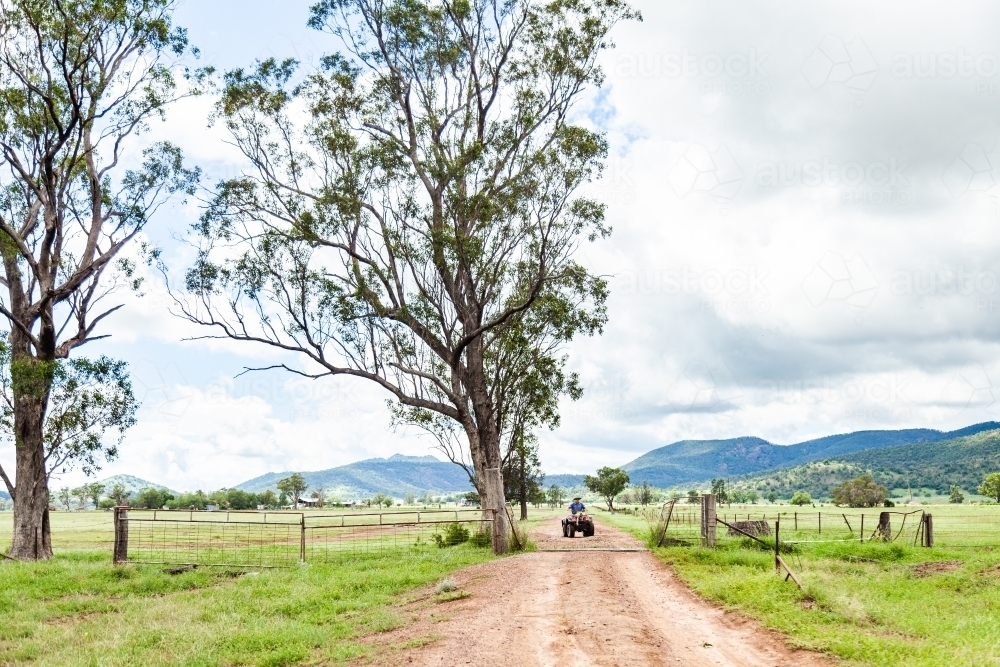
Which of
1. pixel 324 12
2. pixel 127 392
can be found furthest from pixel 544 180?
pixel 127 392

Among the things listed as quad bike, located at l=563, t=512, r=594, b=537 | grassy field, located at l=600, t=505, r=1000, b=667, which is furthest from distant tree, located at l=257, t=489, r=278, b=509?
grassy field, located at l=600, t=505, r=1000, b=667

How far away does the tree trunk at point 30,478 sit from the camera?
85.4ft

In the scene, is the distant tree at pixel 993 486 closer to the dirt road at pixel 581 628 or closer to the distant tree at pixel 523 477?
the distant tree at pixel 523 477

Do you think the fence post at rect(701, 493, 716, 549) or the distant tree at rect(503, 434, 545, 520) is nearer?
the fence post at rect(701, 493, 716, 549)

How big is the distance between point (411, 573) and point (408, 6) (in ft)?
72.2

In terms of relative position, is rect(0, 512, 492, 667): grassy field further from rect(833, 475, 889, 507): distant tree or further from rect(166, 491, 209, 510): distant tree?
rect(833, 475, 889, 507): distant tree

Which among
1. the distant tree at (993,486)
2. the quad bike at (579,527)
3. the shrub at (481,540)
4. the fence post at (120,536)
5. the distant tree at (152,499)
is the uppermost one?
the fence post at (120,536)

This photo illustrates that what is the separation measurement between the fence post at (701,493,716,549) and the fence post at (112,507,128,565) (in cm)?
1690

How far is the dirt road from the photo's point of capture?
10.3 meters

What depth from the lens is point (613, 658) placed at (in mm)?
10172

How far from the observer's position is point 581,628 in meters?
12.0

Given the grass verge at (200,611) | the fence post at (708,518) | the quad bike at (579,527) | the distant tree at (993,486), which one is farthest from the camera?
the distant tree at (993,486)

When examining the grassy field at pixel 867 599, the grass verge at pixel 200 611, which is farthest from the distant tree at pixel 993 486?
the grass verge at pixel 200 611

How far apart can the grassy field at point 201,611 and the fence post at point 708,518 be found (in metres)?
6.99
